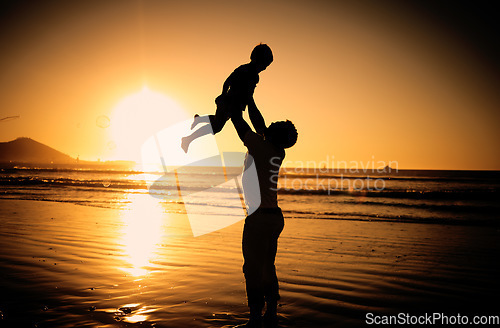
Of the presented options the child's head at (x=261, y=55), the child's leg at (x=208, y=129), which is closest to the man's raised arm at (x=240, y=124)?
the child's leg at (x=208, y=129)

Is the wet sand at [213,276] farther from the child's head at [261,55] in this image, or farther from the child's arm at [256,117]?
the child's head at [261,55]

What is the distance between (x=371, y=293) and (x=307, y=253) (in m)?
2.75

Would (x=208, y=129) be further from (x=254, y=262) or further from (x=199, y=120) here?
(x=254, y=262)

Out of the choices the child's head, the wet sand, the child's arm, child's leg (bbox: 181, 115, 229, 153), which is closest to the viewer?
child's leg (bbox: 181, 115, 229, 153)

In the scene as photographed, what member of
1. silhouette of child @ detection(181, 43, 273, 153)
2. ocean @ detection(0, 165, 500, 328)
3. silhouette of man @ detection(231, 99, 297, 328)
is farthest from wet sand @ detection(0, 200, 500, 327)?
silhouette of child @ detection(181, 43, 273, 153)

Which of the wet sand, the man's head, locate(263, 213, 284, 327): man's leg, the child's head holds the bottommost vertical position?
the wet sand

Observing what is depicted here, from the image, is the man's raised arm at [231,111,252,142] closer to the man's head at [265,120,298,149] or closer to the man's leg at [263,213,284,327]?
the man's head at [265,120,298,149]

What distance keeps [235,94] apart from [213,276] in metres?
3.90

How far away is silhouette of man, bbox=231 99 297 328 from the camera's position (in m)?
3.39

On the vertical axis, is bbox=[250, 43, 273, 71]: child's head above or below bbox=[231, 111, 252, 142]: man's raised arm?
above

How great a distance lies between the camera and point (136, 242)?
8938mm

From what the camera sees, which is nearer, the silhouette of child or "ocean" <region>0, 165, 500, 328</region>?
the silhouette of child

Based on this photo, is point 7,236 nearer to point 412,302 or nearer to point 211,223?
point 211,223

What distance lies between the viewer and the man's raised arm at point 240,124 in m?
3.35
